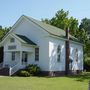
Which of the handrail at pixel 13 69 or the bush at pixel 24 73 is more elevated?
the handrail at pixel 13 69

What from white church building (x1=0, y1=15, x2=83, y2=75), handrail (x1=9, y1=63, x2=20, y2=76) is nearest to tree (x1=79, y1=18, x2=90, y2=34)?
white church building (x1=0, y1=15, x2=83, y2=75)

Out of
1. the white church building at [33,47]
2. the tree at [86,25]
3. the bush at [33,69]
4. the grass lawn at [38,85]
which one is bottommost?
the grass lawn at [38,85]

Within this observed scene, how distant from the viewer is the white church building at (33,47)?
119 ft

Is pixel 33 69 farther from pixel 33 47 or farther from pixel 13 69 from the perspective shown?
pixel 33 47

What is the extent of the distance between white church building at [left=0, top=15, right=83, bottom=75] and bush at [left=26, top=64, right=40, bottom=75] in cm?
108

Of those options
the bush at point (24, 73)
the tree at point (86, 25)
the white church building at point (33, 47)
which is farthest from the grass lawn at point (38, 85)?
the tree at point (86, 25)

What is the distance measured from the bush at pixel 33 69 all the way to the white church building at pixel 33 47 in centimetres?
108

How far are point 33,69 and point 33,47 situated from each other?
3940 millimetres

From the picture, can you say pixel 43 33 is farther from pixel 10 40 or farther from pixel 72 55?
pixel 72 55

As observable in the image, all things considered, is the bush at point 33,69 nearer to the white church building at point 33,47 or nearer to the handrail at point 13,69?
the white church building at point 33,47

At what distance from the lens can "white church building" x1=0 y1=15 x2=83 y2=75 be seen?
36125 mm

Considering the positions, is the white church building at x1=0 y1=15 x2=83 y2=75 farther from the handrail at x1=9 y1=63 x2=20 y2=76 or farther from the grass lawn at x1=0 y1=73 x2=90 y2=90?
the grass lawn at x1=0 y1=73 x2=90 y2=90

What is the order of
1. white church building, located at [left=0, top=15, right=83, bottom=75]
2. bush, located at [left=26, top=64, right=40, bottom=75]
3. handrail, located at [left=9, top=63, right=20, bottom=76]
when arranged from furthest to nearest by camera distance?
white church building, located at [left=0, top=15, right=83, bottom=75], bush, located at [left=26, top=64, right=40, bottom=75], handrail, located at [left=9, top=63, right=20, bottom=76]

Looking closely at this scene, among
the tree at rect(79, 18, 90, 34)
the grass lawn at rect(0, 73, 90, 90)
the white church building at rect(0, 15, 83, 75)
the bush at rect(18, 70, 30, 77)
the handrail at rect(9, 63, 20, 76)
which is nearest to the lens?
the grass lawn at rect(0, 73, 90, 90)
